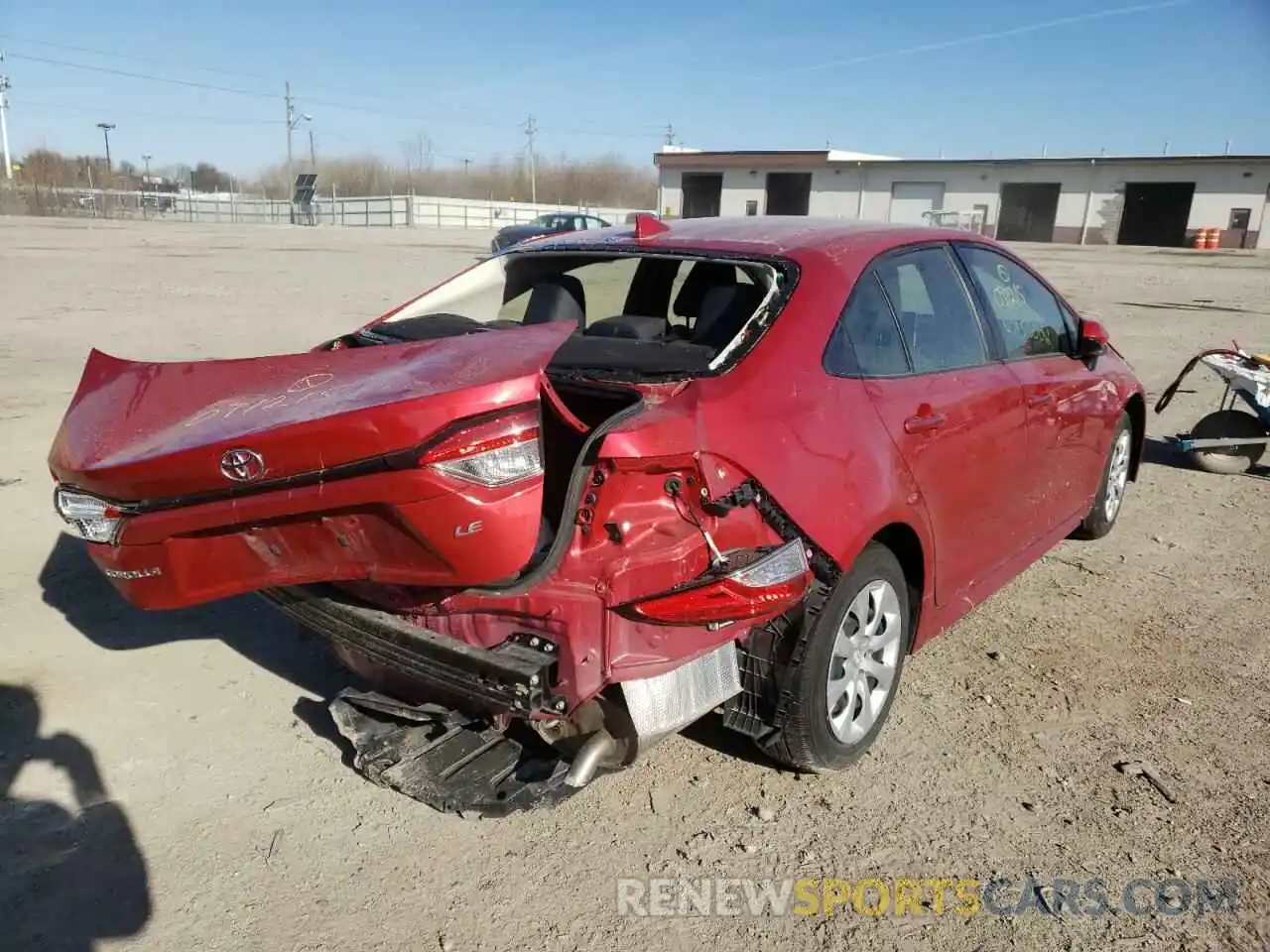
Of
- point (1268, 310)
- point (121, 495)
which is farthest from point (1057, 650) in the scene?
point (1268, 310)

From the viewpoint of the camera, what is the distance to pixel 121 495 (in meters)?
2.43

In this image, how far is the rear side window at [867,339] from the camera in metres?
2.95

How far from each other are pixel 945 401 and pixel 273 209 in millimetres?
73691

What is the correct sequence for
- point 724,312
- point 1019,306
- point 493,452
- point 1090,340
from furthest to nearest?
point 1090,340 → point 1019,306 → point 724,312 → point 493,452

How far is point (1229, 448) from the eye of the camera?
666 cm

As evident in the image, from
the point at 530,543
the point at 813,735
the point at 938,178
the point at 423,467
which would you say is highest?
the point at 938,178

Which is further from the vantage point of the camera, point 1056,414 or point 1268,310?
point 1268,310

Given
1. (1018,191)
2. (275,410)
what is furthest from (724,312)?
(1018,191)

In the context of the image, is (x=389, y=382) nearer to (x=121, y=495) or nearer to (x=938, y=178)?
(x=121, y=495)

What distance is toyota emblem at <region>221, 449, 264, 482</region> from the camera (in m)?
2.28

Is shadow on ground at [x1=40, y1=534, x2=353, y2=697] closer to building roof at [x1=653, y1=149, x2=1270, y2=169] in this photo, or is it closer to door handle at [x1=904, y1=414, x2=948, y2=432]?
door handle at [x1=904, y1=414, x2=948, y2=432]

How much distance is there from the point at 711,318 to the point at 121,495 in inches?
75.7

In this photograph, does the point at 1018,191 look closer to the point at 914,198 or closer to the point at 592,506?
the point at 914,198

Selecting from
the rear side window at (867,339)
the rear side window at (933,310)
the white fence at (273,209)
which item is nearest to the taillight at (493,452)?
the rear side window at (867,339)
